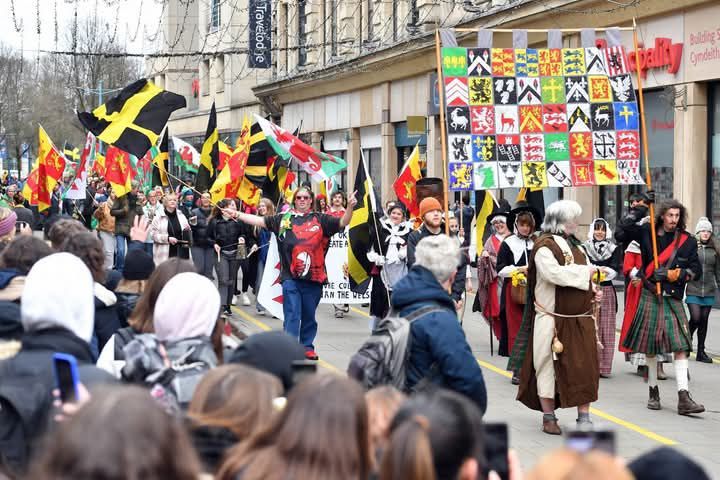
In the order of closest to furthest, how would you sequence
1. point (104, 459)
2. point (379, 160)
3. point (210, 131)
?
1. point (104, 459)
2. point (210, 131)
3. point (379, 160)

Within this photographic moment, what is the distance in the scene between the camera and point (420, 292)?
6.21 metres

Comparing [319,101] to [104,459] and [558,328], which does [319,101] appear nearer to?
[558,328]

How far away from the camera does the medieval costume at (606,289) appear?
12.9 m

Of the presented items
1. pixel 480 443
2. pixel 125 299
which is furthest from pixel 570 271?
pixel 480 443

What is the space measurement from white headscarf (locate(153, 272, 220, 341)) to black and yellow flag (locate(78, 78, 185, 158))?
1103 cm

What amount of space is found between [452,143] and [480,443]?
805cm

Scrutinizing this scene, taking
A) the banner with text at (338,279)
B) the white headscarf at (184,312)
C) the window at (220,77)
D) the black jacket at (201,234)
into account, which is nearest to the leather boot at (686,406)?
the white headscarf at (184,312)

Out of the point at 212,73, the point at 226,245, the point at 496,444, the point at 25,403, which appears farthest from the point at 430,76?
the point at 496,444

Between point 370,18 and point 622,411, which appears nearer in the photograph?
point 622,411

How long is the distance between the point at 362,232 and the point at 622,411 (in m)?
5.20

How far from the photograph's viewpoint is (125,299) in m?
7.76

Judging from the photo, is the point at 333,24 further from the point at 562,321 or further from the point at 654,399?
the point at 562,321

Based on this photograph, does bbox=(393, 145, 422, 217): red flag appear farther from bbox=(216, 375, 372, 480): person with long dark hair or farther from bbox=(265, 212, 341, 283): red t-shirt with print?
bbox=(216, 375, 372, 480): person with long dark hair

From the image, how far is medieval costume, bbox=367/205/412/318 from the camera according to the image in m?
14.9
